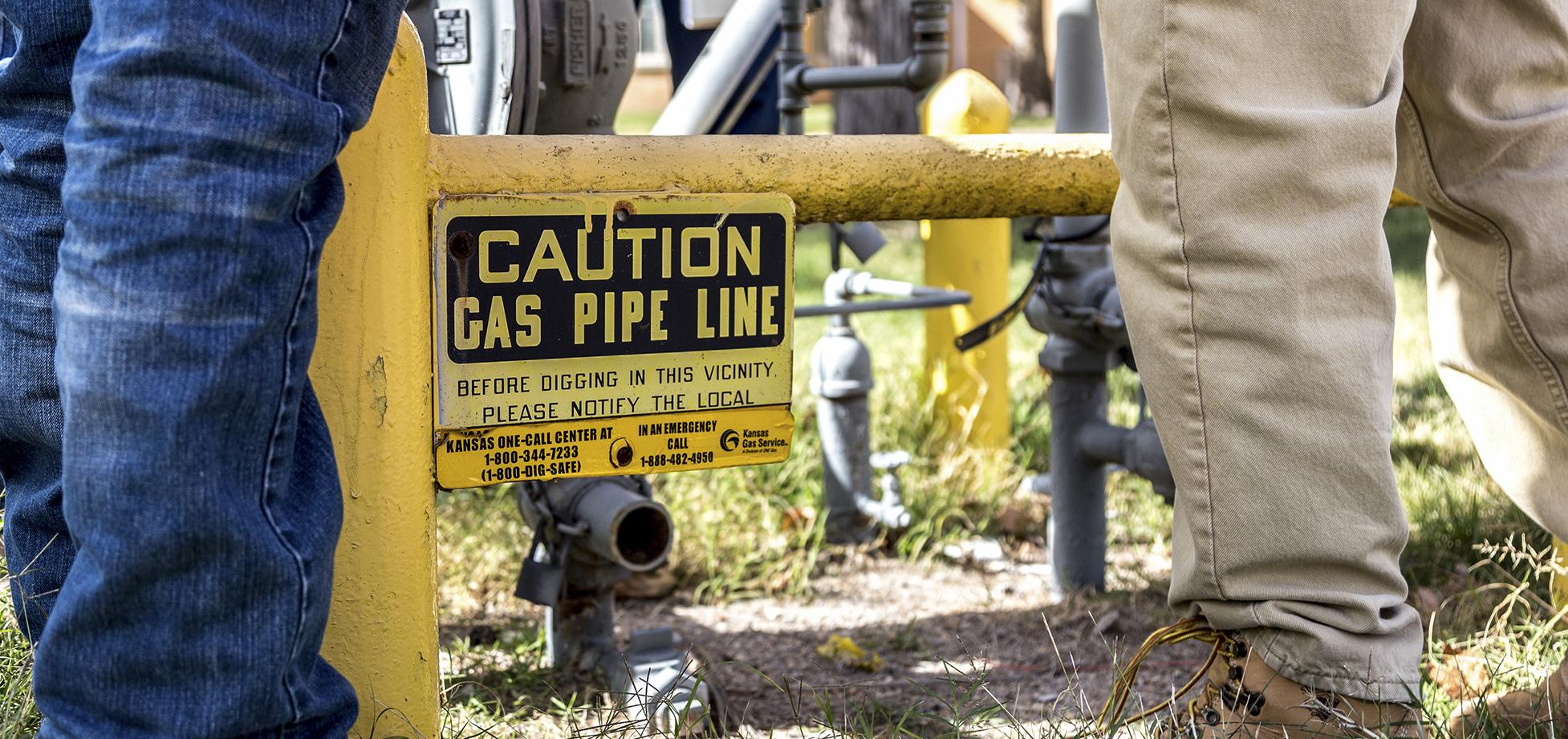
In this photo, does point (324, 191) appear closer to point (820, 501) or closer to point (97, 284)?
point (97, 284)

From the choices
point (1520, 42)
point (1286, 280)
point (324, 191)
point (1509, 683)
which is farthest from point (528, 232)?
point (1509, 683)

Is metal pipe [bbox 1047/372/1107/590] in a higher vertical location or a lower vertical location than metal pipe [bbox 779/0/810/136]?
lower

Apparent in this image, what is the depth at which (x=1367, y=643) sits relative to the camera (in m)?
1.32

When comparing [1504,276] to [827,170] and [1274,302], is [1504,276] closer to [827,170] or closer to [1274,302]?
[1274,302]

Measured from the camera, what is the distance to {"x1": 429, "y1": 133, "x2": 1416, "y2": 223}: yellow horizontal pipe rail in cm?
135

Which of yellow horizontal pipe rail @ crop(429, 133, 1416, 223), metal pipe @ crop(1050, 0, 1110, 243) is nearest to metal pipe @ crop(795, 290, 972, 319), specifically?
metal pipe @ crop(1050, 0, 1110, 243)

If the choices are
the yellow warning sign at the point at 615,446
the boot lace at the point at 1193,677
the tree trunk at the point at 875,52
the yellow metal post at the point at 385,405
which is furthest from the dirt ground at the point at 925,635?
the tree trunk at the point at 875,52

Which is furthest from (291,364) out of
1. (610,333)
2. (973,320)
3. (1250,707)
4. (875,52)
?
(875,52)

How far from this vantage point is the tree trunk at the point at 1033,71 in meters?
19.3

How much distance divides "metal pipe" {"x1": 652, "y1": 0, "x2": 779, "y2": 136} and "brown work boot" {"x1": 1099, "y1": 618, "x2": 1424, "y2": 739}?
1.49 m

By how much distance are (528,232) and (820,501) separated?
1.81 m

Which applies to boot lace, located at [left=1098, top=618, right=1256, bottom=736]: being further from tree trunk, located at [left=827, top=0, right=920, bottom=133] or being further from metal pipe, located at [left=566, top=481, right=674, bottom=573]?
tree trunk, located at [left=827, top=0, right=920, bottom=133]

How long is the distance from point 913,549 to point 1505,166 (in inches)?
62.0

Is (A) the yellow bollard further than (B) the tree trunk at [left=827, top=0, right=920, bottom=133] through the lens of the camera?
No
